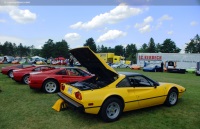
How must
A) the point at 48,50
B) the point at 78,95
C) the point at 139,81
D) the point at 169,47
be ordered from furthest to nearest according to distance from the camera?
the point at 169,47 < the point at 48,50 < the point at 139,81 < the point at 78,95

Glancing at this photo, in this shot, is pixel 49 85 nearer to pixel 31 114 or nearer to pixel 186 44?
pixel 31 114

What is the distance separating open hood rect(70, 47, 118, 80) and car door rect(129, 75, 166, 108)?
0.77 metres

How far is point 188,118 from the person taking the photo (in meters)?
5.54

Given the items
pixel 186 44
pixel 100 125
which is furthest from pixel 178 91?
pixel 186 44

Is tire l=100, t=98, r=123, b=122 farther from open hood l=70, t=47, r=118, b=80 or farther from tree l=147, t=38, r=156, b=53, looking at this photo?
tree l=147, t=38, r=156, b=53

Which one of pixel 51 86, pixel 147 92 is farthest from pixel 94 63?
pixel 51 86

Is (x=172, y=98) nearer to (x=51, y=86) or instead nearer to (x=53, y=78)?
(x=53, y=78)

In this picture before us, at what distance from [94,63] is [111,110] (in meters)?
1.49

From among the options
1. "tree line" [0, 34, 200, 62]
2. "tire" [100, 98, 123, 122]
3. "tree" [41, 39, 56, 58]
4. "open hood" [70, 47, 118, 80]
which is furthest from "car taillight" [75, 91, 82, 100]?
"tree" [41, 39, 56, 58]

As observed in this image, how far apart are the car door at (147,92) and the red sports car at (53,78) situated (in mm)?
3478

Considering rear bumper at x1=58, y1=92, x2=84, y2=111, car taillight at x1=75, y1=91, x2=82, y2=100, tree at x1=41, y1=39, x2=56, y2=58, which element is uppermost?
tree at x1=41, y1=39, x2=56, y2=58

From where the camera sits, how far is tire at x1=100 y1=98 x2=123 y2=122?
509 centimetres

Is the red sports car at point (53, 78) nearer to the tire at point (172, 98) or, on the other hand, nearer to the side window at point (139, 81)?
the side window at point (139, 81)

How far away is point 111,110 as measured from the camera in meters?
5.29
